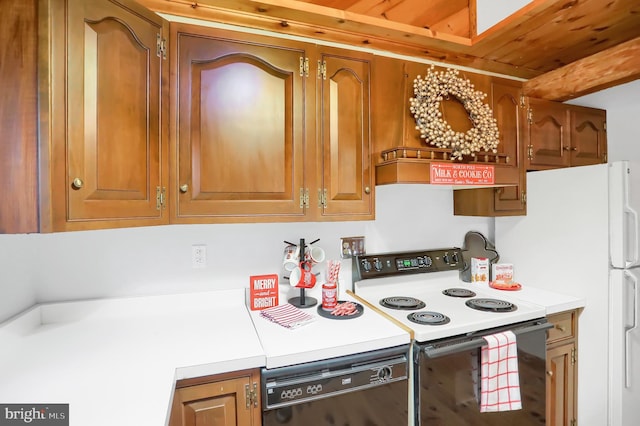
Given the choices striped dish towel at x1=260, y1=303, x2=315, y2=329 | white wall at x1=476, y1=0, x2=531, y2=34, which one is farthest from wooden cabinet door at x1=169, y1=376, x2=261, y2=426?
white wall at x1=476, y1=0, x2=531, y2=34

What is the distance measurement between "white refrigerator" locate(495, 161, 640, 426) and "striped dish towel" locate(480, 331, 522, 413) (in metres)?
0.62

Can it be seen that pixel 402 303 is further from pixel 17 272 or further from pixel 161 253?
pixel 17 272

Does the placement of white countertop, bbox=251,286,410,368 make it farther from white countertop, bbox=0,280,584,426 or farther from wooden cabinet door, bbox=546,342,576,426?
wooden cabinet door, bbox=546,342,576,426

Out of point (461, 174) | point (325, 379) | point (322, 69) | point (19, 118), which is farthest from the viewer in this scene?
point (461, 174)

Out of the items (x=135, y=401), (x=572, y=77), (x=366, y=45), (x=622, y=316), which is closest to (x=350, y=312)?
(x=135, y=401)

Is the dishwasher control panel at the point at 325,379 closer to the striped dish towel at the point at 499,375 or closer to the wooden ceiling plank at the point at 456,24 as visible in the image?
the striped dish towel at the point at 499,375

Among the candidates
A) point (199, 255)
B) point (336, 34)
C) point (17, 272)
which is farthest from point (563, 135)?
point (17, 272)

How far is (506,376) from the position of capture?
1523mm

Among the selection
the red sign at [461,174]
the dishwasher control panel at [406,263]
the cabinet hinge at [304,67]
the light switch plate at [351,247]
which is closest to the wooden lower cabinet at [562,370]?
the dishwasher control panel at [406,263]

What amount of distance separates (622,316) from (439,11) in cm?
202

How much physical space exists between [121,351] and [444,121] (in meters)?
1.82

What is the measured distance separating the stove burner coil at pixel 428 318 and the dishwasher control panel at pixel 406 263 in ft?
1.21

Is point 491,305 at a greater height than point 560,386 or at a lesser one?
greater

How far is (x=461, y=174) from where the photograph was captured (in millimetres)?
1676
